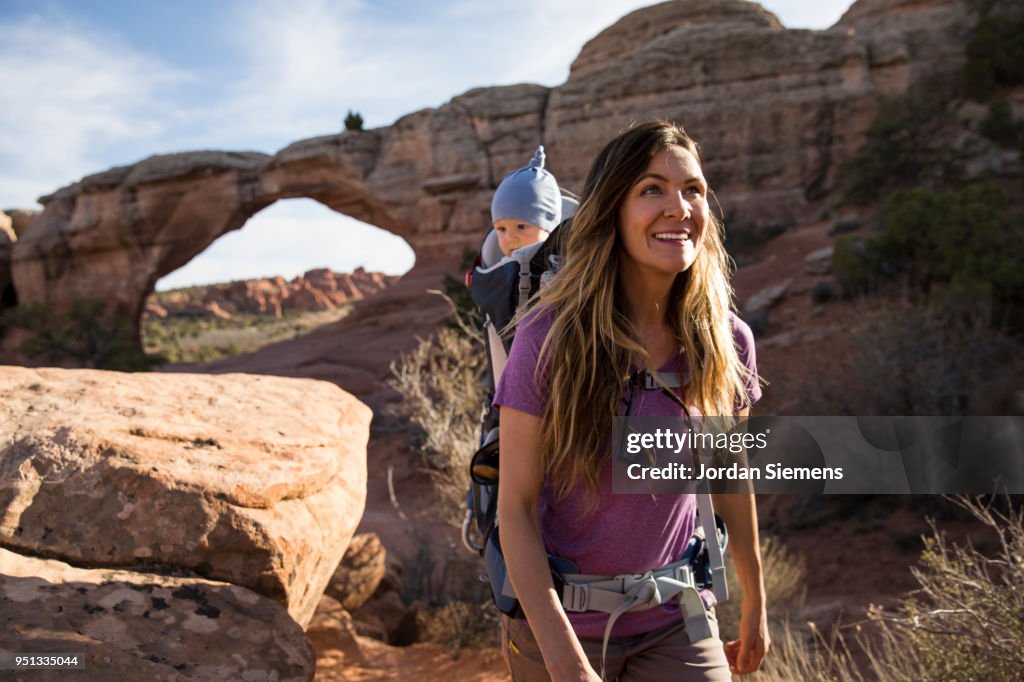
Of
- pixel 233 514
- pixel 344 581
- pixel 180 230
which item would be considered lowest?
pixel 344 581

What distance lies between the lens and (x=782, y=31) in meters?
18.5

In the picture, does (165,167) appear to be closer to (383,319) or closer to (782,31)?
(383,319)

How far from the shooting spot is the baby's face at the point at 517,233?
2281 mm

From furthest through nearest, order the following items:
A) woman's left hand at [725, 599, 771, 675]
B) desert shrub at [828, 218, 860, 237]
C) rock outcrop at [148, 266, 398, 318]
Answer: rock outcrop at [148, 266, 398, 318] → desert shrub at [828, 218, 860, 237] → woman's left hand at [725, 599, 771, 675]

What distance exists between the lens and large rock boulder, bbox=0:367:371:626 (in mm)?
2424

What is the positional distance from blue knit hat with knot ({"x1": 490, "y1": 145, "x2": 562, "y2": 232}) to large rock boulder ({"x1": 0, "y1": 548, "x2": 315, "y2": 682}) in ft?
5.01

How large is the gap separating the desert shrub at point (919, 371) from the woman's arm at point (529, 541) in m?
6.67

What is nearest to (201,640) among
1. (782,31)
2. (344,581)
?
(344,581)

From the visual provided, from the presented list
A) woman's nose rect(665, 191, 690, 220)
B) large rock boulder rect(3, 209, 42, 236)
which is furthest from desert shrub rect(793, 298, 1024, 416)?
large rock boulder rect(3, 209, 42, 236)

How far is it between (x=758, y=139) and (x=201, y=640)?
60.5 ft

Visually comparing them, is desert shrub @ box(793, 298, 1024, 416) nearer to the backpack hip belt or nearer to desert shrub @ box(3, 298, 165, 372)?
the backpack hip belt

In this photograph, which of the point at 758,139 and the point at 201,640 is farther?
the point at 758,139

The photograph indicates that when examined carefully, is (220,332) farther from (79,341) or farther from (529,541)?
(529,541)

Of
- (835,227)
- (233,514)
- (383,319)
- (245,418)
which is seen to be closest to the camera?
(233,514)
